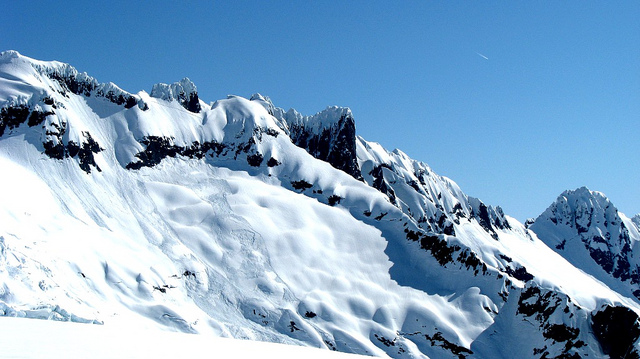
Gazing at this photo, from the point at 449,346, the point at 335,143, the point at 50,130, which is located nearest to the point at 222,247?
the point at 50,130

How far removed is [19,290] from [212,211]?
52684mm

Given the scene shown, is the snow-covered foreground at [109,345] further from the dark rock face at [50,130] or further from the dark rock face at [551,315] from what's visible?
the dark rock face at [50,130]

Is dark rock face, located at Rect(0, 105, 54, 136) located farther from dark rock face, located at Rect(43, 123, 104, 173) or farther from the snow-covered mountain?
dark rock face, located at Rect(43, 123, 104, 173)

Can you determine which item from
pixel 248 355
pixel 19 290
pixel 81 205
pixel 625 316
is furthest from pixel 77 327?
pixel 625 316

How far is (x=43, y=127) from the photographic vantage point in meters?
122

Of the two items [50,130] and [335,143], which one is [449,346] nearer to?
[335,143]

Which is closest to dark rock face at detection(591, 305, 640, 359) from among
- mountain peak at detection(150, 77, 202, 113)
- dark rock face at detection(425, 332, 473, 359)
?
dark rock face at detection(425, 332, 473, 359)

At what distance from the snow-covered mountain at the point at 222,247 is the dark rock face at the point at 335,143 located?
13.3 meters

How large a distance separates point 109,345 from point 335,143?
15298 centimetres

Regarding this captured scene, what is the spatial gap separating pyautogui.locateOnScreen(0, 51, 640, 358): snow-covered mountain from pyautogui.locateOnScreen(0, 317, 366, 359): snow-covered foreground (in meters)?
46.4

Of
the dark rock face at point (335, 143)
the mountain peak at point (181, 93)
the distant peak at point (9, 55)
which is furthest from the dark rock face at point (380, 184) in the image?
the distant peak at point (9, 55)

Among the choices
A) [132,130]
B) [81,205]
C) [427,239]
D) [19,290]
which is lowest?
[19,290]

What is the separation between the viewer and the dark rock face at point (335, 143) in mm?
176375

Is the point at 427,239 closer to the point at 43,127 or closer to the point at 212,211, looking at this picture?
the point at 212,211
